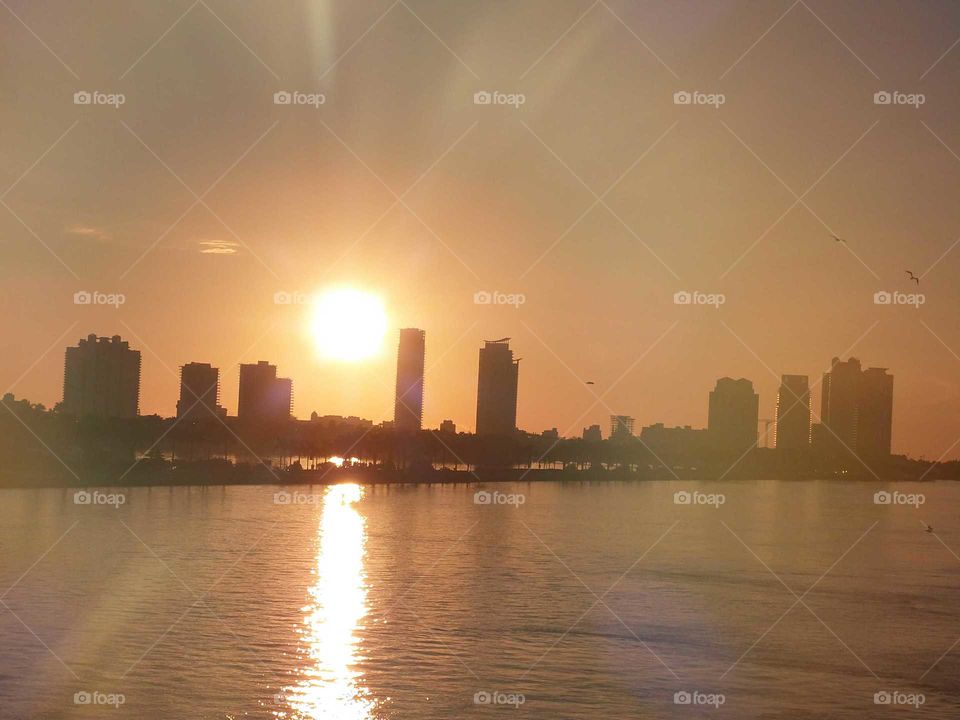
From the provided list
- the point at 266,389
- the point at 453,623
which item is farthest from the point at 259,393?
the point at 453,623

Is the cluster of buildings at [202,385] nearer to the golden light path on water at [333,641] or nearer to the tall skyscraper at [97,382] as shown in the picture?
the tall skyscraper at [97,382]

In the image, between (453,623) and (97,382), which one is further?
(97,382)

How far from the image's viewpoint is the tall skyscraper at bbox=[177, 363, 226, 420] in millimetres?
144375

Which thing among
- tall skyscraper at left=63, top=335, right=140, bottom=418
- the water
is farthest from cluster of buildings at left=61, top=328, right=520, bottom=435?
the water

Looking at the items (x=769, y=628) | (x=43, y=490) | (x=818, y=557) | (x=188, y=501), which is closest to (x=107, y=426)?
(x=43, y=490)

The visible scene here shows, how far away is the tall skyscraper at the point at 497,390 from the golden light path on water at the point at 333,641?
324 ft

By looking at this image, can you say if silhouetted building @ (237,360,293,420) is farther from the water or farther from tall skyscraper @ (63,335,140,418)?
the water

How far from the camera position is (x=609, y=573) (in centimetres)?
4756

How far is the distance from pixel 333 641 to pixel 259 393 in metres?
139

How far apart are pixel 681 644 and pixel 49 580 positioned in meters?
21.7

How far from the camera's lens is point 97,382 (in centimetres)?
14888

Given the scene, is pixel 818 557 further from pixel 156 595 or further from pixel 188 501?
pixel 188 501

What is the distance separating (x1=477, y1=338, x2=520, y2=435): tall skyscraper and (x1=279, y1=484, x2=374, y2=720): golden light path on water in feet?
324

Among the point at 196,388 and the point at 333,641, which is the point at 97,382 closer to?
the point at 196,388
